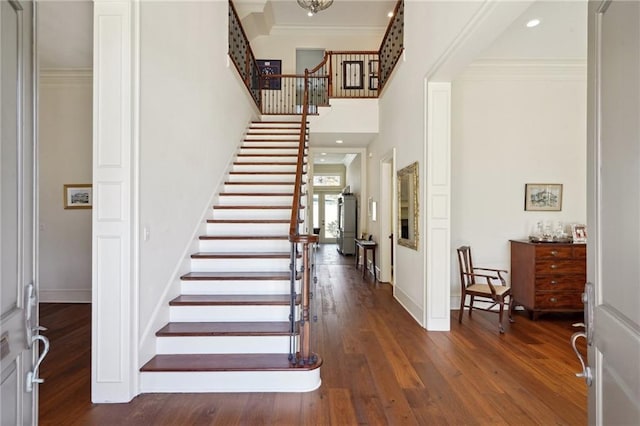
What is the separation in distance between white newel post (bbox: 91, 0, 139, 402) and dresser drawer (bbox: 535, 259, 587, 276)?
14.9 feet

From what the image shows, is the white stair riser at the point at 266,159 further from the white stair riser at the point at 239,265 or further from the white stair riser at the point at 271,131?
the white stair riser at the point at 239,265

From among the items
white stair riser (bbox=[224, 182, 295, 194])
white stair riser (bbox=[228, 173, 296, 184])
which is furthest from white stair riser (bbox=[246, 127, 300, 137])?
white stair riser (bbox=[224, 182, 295, 194])

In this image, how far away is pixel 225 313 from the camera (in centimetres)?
296

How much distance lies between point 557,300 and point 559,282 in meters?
0.23

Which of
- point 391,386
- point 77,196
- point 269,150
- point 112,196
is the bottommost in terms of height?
point 391,386

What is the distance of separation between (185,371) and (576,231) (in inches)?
190

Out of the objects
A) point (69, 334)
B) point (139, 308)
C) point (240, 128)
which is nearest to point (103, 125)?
point (139, 308)

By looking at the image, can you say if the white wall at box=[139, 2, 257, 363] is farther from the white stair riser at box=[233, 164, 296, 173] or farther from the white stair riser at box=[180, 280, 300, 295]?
the white stair riser at box=[233, 164, 296, 173]

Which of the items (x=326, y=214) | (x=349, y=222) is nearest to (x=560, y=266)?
(x=349, y=222)

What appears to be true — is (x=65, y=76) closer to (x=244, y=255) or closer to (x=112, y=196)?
(x=112, y=196)

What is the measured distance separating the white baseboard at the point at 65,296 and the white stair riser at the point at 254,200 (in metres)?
2.50

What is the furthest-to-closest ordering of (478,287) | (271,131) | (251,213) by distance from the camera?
(271,131) → (251,213) → (478,287)

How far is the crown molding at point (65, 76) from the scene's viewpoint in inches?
178

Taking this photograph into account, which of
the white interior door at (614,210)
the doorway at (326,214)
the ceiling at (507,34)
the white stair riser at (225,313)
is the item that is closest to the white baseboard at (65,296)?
the white stair riser at (225,313)
